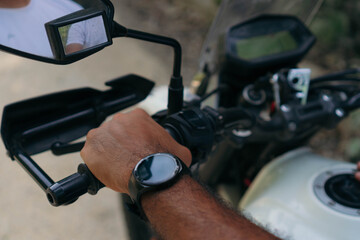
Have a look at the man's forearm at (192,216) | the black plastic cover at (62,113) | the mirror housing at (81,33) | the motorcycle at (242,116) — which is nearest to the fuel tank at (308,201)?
the motorcycle at (242,116)

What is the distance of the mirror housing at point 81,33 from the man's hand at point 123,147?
6.9 inches

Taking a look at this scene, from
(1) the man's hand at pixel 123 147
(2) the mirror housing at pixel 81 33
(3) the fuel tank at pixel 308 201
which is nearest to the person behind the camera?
(2) the mirror housing at pixel 81 33

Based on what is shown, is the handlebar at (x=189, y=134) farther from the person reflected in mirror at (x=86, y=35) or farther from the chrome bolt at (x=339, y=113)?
the person reflected in mirror at (x=86, y=35)

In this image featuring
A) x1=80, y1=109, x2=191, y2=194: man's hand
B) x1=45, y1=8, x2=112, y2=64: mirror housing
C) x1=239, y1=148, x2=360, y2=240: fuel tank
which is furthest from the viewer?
x1=239, y1=148, x2=360, y2=240: fuel tank

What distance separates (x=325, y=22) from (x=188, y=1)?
174cm

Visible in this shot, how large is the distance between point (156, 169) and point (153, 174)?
0.01 meters

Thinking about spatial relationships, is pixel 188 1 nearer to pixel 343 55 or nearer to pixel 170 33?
pixel 170 33

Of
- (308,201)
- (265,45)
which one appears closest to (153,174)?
(308,201)

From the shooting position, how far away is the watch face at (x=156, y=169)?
0.68 m

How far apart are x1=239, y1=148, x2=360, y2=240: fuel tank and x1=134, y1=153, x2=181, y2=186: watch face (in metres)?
0.42

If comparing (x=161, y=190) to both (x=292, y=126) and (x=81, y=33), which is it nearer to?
(x=81, y=33)

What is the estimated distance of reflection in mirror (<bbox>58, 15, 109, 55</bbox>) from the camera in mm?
619

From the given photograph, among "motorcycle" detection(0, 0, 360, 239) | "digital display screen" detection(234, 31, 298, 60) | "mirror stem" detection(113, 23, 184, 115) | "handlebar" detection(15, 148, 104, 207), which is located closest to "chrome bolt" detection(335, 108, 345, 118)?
"motorcycle" detection(0, 0, 360, 239)

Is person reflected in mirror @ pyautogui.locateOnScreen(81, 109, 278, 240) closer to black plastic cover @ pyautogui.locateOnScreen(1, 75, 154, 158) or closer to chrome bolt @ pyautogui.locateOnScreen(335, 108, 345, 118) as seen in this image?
black plastic cover @ pyautogui.locateOnScreen(1, 75, 154, 158)
